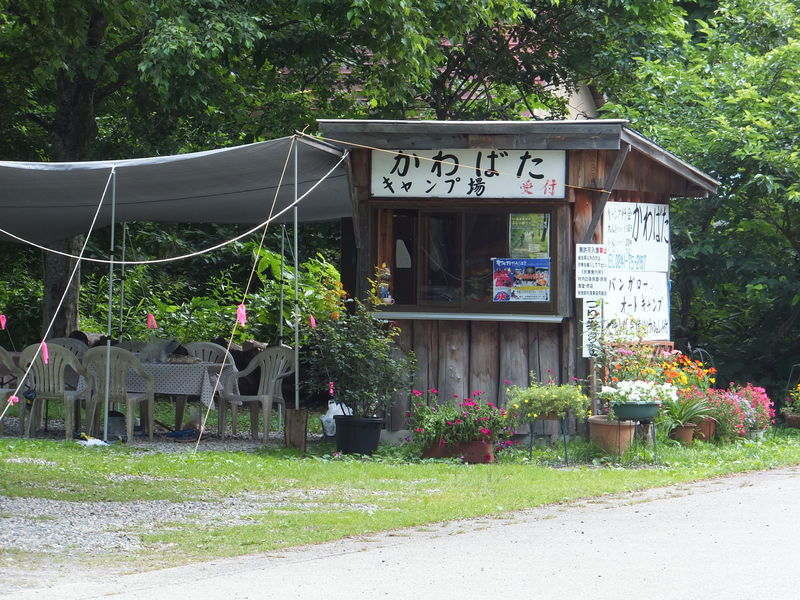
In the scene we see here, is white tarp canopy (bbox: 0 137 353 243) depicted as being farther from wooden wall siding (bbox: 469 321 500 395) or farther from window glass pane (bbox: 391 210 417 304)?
wooden wall siding (bbox: 469 321 500 395)

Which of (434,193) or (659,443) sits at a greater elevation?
(434,193)

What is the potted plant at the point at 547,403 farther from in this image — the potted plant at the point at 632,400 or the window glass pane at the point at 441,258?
the window glass pane at the point at 441,258

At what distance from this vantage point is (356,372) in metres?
11.7

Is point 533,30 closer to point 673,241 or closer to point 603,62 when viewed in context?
point 603,62

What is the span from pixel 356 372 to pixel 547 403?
6.10 ft

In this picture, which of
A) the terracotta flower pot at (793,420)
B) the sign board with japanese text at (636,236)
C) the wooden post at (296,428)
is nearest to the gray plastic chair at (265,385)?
the wooden post at (296,428)

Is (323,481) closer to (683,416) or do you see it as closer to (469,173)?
(469,173)

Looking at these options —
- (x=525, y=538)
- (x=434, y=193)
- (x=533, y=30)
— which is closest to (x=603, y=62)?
(x=533, y=30)

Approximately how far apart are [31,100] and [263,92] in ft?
11.5

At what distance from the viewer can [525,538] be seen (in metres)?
7.41

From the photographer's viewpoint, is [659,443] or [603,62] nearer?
[659,443]

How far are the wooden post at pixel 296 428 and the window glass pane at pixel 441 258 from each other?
5.85 feet

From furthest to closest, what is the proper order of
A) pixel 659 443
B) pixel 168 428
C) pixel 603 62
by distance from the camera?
pixel 603 62 < pixel 168 428 < pixel 659 443

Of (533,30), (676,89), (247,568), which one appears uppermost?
(533,30)
